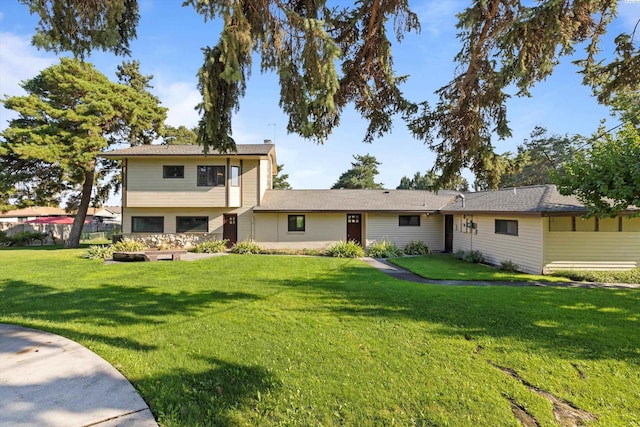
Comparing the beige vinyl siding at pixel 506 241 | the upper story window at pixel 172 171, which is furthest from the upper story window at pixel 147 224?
the beige vinyl siding at pixel 506 241

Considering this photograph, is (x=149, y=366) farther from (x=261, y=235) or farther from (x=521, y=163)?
(x=261, y=235)

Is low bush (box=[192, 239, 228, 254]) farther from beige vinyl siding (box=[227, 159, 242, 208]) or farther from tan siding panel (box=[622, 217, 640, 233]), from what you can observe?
tan siding panel (box=[622, 217, 640, 233])

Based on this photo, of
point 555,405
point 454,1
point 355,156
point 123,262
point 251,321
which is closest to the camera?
point 555,405

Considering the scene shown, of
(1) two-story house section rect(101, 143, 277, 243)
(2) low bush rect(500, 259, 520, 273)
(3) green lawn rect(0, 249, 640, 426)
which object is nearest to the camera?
(3) green lawn rect(0, 249, 640, 426)

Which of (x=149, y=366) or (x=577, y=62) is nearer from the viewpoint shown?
(x=149, y=366)

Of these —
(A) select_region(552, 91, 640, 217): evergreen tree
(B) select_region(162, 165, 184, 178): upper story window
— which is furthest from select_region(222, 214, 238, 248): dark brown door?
(A) select_region(552, 91, 640, 217): evergreen tree

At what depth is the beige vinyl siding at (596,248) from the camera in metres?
11.3

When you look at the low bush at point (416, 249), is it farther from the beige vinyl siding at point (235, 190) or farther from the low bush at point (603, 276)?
the beige vinyl siding at point (235, 190)

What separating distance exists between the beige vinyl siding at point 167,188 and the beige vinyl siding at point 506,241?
13165 mm

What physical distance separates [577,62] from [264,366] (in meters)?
10.4

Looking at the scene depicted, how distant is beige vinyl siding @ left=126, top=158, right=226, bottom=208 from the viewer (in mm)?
16266

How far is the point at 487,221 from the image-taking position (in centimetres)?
1431

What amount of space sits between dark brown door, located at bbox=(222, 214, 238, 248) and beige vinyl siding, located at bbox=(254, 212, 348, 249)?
121 centimetres

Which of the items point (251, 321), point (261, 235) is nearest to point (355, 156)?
point (261, 235)
